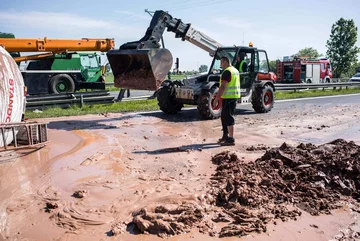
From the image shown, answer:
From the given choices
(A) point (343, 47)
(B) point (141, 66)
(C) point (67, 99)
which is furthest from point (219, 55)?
(A) point (343, 47)

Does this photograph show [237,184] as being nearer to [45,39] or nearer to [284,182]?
[284,182]

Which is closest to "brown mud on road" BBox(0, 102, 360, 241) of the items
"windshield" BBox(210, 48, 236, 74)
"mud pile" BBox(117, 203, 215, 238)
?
"mud pile" BBox(117, 203, 215, 238)

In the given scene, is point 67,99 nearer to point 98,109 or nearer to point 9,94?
point 98,109

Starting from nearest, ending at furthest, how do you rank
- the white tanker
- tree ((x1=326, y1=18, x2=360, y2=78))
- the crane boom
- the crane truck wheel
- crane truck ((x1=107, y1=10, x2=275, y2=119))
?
the white tanker
crane truck ((x1=107, y1=10, x2=275, y2=119))
the crane boom
the crane truck wheel
tree ((x1=326, y1=18, x2=360, y2=78))

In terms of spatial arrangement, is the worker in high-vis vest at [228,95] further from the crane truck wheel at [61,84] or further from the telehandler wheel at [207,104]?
the crane truck wheel at [61,84]

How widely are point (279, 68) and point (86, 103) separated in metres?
27.5

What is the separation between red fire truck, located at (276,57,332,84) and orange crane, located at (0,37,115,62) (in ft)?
77.1

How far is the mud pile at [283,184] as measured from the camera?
4.01 m

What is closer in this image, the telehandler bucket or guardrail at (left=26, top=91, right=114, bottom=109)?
the telehandler bucket

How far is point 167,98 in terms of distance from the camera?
1134 cm

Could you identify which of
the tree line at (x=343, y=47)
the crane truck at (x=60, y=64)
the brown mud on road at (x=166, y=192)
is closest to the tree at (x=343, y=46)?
the tree line at (x=343, y=47)

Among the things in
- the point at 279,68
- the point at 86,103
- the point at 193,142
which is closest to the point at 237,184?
the point at 193,142

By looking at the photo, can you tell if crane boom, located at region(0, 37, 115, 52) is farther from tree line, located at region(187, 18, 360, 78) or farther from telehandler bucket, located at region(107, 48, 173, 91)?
tree line, located at region(187, 18, 360, 78)

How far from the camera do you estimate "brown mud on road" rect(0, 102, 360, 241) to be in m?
3.65
